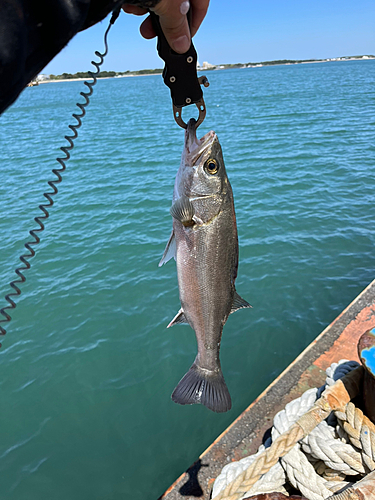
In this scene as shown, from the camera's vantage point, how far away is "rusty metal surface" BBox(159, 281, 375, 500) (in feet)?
11.8

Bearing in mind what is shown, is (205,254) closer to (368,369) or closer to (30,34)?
A: (368,369)

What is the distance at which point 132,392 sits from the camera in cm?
607

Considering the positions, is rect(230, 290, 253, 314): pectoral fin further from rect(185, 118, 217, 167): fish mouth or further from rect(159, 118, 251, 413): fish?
rect(185, 118, 217, 167): fish mouth

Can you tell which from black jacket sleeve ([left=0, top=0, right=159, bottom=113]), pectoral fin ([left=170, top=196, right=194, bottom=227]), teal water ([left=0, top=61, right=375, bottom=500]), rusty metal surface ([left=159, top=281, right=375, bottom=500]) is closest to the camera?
black jacket sleeve ([left=0, top=0, right=159, bottom=113])

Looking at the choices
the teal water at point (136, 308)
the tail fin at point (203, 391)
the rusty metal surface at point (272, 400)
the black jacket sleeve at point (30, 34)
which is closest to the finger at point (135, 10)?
the black jacket sleeve at point (30, 34)

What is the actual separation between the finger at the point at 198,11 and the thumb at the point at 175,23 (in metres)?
0.09

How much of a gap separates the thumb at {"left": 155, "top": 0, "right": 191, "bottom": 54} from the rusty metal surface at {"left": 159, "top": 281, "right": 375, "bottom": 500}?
368cm

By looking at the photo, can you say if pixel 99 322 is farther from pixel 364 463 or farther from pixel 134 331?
pixel 364 463

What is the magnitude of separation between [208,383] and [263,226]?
27.8ft

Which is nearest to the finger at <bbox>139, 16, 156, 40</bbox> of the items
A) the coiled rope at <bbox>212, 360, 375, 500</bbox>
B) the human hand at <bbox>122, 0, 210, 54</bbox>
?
the human hand at <bbox>122, 0, 210, 54</bbox>

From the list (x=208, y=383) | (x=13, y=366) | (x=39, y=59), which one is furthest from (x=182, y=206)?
(x=13, y=366)

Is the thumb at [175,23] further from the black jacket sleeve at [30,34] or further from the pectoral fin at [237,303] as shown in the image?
the pectoral fin at [237,303]

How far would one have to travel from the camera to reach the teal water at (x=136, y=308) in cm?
523

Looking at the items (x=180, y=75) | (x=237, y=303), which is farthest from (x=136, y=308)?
(x=180, y=75)
